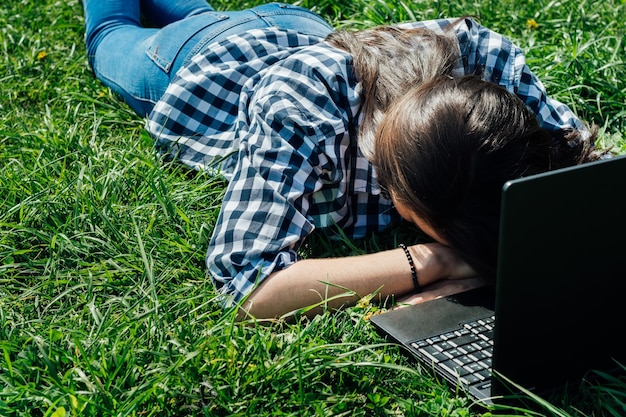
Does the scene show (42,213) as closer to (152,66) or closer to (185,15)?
(152,66)

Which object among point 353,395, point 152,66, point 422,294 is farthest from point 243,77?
point 353,395

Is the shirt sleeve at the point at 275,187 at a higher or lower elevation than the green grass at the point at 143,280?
higher

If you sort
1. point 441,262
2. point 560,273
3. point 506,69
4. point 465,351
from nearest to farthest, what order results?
1. point 560,273
2. point 465,351
3. point 441,262
4. point 506,69

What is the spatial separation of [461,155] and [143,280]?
3.19 feet

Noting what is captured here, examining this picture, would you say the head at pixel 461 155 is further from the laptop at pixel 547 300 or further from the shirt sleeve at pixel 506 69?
the shirt sleeve at pixel 506 69

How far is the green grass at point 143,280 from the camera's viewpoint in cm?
180

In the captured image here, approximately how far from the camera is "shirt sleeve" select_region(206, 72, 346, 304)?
214 cm

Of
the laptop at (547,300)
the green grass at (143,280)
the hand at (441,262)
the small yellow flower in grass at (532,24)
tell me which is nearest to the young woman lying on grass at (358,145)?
the hand at (441,262)

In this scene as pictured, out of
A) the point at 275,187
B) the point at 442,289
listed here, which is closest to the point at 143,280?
the point at 275,187

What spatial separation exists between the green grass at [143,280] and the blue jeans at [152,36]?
11cm

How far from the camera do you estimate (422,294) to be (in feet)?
7.29

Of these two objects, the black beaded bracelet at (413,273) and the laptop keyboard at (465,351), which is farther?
the black beaded bracelet at (413,273)

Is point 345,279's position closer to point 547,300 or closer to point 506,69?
point 547,300

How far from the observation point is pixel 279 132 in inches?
88.0
